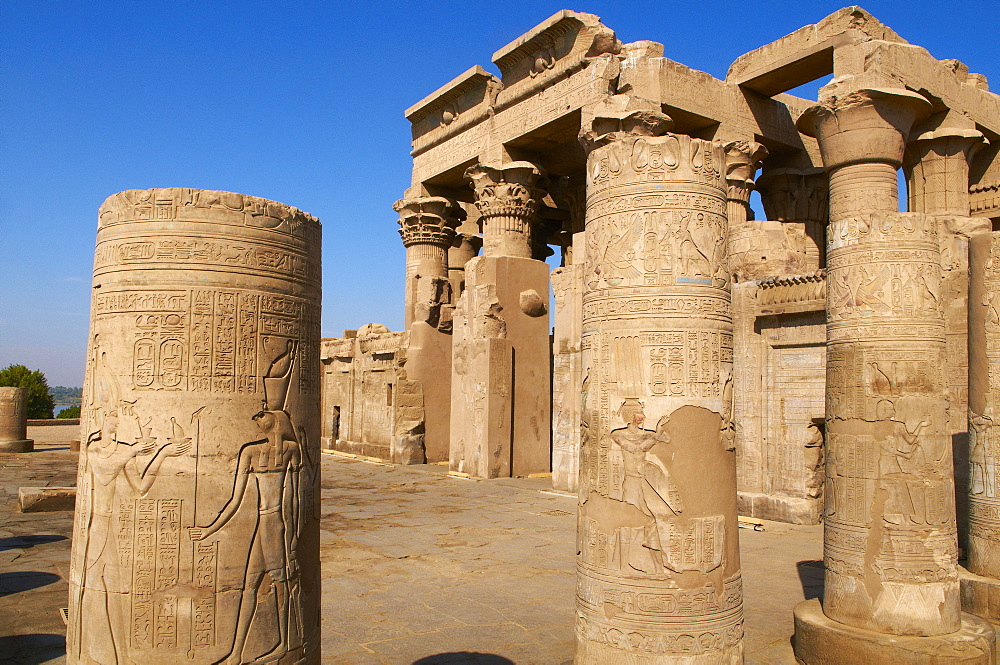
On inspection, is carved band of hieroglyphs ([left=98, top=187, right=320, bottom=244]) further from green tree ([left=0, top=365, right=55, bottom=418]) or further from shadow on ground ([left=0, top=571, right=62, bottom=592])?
green tree ([left=0, top=365, right=55, bottom=418])

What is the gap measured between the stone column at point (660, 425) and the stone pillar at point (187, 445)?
160cm

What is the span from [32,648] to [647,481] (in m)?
3.65

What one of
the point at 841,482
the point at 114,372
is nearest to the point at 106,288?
the point at 114,372

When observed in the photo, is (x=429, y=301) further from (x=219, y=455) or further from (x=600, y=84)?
(x=219, y=455)

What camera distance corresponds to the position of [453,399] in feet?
45.8

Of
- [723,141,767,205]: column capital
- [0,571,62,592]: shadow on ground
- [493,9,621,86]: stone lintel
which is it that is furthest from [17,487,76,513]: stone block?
[723,141,767,205]: column capital

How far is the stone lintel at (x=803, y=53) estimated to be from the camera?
1153 cm

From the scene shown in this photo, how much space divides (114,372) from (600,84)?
35.2 feet

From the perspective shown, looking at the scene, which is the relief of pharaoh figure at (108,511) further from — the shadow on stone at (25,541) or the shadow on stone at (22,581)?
the shadow on stone at (25,541)

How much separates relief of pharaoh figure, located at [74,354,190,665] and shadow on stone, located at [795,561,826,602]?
468 centimetres

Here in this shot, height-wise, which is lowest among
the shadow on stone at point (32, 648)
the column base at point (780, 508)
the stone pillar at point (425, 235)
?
the shadow on stone at point (32, 648)

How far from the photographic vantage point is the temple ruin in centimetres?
371

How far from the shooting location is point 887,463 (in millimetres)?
4469

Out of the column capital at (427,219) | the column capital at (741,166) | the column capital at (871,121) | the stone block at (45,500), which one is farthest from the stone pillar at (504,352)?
the stone block at (45,500)
